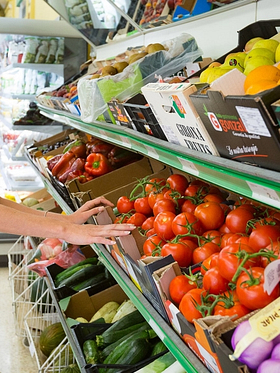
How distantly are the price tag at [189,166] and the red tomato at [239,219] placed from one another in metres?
0.26

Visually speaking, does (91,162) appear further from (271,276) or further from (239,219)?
(271,276)

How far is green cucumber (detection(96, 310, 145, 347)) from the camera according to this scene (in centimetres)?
224

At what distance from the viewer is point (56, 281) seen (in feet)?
10.3

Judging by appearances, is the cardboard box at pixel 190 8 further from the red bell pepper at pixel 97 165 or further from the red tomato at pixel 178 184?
the red bell pepper at pixel 97 165

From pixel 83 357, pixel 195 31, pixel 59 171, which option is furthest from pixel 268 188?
pixel 59 171

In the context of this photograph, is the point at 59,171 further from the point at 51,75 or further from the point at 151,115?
the point at 51,75

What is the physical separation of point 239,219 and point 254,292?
498 mm

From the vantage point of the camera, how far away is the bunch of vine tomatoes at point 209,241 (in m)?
1.09

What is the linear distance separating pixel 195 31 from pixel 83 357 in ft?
6.37

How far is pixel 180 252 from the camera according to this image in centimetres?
157

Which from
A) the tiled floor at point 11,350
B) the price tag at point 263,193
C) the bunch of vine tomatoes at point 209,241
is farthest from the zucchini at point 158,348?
the tiled floor at point 11,350

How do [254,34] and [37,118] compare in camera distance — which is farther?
[37,118]

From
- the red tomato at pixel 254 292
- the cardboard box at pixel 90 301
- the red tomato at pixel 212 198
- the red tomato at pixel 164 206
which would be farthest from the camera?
the cardboard box at pixel 90 301

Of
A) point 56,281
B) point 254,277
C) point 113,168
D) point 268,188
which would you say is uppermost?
point 268,188
